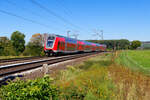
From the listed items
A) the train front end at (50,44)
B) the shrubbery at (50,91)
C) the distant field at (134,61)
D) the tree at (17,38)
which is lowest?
the distant field at (134,61)

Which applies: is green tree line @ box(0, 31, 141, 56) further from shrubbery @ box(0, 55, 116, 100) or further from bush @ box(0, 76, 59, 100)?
bush @ box(0, 76, 59, 100)

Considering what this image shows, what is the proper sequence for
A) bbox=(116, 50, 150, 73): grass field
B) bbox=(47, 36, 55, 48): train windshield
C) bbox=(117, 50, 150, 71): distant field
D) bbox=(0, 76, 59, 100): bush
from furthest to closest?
bbox=(47, 36, 55, 48): train windshield → bbox=(117, 50, 150, 71): distant field → bbox=(116, 50, 150, 73): grass field → bbox=(0, 76, 59, 100): bush

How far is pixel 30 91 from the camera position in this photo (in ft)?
12.6

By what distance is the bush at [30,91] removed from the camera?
388 cm

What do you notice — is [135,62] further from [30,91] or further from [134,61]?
[30,91]

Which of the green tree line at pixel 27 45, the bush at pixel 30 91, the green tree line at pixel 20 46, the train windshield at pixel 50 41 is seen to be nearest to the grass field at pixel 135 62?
the green tree line at pixel 27 45

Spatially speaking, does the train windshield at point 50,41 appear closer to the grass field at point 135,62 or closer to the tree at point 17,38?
the grass field at point 135,62

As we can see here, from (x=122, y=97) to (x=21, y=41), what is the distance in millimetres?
88215

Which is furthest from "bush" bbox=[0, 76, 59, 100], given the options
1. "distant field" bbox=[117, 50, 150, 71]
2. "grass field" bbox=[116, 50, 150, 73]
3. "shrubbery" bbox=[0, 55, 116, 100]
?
"distant field" bbox=[117, 50, 150, 71]

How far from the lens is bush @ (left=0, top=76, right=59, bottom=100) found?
12.7ft

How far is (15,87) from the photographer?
4.30 metres

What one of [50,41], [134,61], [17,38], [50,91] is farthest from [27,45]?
[17,38]

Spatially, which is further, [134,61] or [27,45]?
[27,45]

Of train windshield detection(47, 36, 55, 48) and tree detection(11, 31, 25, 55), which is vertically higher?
tree detection(11, 31, 25, 55)
